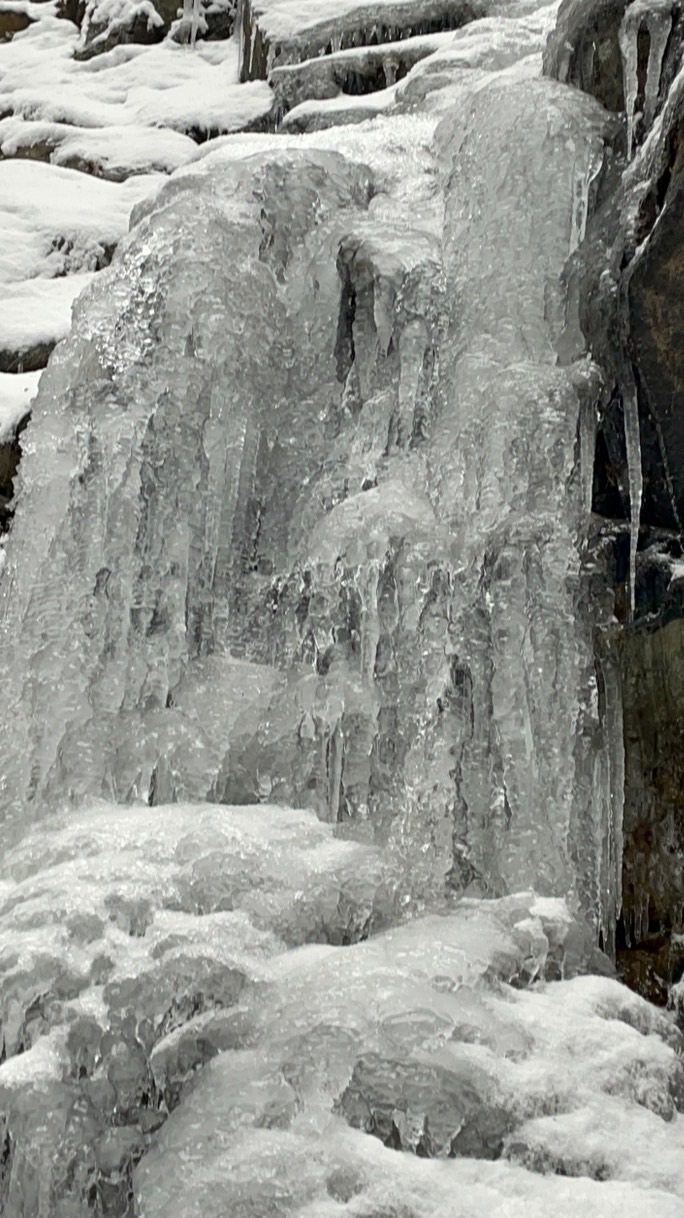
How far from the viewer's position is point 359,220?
18.5ft

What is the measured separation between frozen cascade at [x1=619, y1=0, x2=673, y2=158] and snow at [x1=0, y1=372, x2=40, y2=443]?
117 inches

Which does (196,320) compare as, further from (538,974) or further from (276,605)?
(538,974)

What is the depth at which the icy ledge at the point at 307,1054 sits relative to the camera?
2.78m

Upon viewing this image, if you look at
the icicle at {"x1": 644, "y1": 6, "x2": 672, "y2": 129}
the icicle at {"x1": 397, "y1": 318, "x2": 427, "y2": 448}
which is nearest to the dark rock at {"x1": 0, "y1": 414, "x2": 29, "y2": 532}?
the icicle at {"x1": 397, "y1": 318, "x2": 427, "y2": 448}

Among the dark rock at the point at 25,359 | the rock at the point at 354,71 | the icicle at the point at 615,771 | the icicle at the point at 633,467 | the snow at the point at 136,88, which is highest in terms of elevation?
the rock at the point at 354,71

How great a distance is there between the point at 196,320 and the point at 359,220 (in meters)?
0.86

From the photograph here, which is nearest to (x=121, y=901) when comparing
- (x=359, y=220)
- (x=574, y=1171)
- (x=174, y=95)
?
(x=574, y=1171)

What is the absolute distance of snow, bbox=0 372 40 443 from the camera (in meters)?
6.51

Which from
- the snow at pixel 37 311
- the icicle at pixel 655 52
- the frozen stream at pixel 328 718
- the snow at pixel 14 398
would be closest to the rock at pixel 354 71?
the frozen stream at pixel 328 718

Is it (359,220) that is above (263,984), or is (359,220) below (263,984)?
above

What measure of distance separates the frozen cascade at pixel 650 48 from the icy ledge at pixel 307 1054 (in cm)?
293

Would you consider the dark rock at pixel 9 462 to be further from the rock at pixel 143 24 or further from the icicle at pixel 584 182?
the rock at pixel 143 24

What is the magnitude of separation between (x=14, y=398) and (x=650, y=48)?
3311 mm

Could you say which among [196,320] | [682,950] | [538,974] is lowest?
[682,950]
